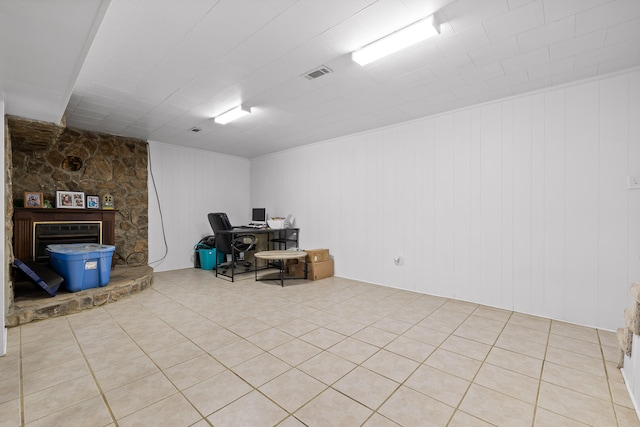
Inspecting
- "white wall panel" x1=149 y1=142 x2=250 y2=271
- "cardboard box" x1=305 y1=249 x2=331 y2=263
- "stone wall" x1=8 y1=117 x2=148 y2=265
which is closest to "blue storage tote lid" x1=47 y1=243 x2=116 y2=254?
"stone wall" x1=8 y1=117 x2=148 y2=265

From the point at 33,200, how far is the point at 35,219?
278mm

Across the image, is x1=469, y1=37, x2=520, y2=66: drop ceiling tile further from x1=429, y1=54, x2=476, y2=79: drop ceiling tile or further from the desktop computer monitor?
the desktop computer monitor

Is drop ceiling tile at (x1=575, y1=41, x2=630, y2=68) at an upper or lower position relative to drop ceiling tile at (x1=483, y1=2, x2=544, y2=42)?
lower

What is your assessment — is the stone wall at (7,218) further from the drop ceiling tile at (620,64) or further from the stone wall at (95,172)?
the drop ceiling tile at (620,64)

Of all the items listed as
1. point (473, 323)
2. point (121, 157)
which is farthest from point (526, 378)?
point (121, 157)

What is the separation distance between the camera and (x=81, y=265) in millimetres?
3379

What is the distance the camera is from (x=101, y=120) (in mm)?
4191

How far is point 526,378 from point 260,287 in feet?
10.9

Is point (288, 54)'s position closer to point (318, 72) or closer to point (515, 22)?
point (318, 72)

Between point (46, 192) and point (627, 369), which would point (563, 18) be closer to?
point (627, 369)

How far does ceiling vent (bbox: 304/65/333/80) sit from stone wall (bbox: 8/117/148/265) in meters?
3.21

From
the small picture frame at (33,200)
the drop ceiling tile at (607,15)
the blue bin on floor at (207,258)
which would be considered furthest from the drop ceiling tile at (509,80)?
the small picture frame at (33,200)

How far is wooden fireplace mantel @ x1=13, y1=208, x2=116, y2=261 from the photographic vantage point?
394cm

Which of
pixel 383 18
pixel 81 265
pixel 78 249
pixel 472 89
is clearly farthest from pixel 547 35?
pixel 78 249
